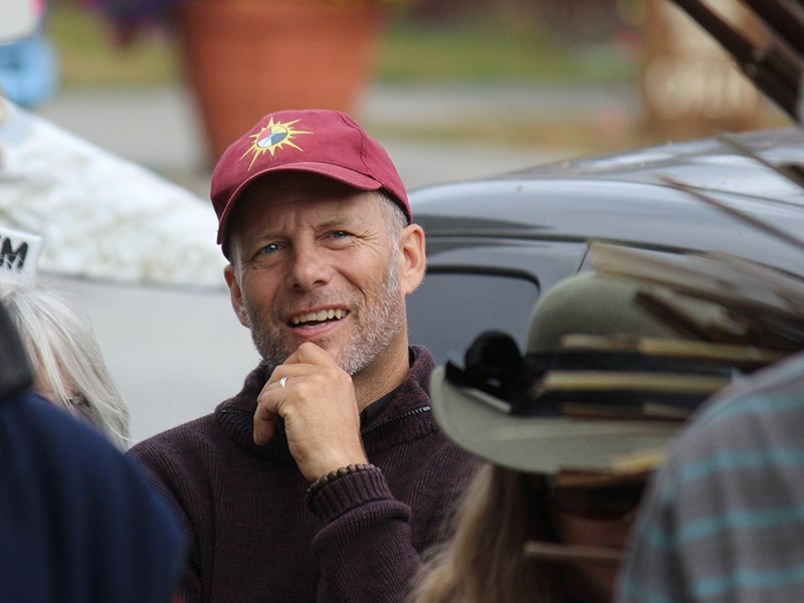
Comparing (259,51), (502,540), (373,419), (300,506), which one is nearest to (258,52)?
(259,51)

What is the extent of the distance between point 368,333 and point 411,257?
0.75 feet

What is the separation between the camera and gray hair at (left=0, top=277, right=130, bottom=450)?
2.59 metres

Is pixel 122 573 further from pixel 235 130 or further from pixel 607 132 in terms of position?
pixel 607 132

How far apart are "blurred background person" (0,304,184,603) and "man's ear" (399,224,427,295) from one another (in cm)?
132

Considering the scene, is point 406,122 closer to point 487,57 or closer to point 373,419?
point 487,57

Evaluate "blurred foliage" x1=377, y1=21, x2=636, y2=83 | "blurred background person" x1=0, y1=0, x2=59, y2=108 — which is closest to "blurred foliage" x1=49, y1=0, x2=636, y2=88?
"blurred foliage" x1=377, y1=21, x2=636, y2=83

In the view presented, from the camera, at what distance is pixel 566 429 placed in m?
1.51

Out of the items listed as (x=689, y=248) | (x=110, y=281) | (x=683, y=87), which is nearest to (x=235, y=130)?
(x=683, y=87)

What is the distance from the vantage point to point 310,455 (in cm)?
240

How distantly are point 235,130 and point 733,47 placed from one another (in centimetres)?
968

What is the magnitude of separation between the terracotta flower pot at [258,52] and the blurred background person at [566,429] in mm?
9229

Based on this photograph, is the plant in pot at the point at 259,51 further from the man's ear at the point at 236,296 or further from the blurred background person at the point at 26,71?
the man's ear at the point at 236,296

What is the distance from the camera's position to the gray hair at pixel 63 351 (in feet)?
8.50

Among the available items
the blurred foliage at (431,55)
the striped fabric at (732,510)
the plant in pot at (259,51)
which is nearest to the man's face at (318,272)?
the striped fabric at (732,510)
